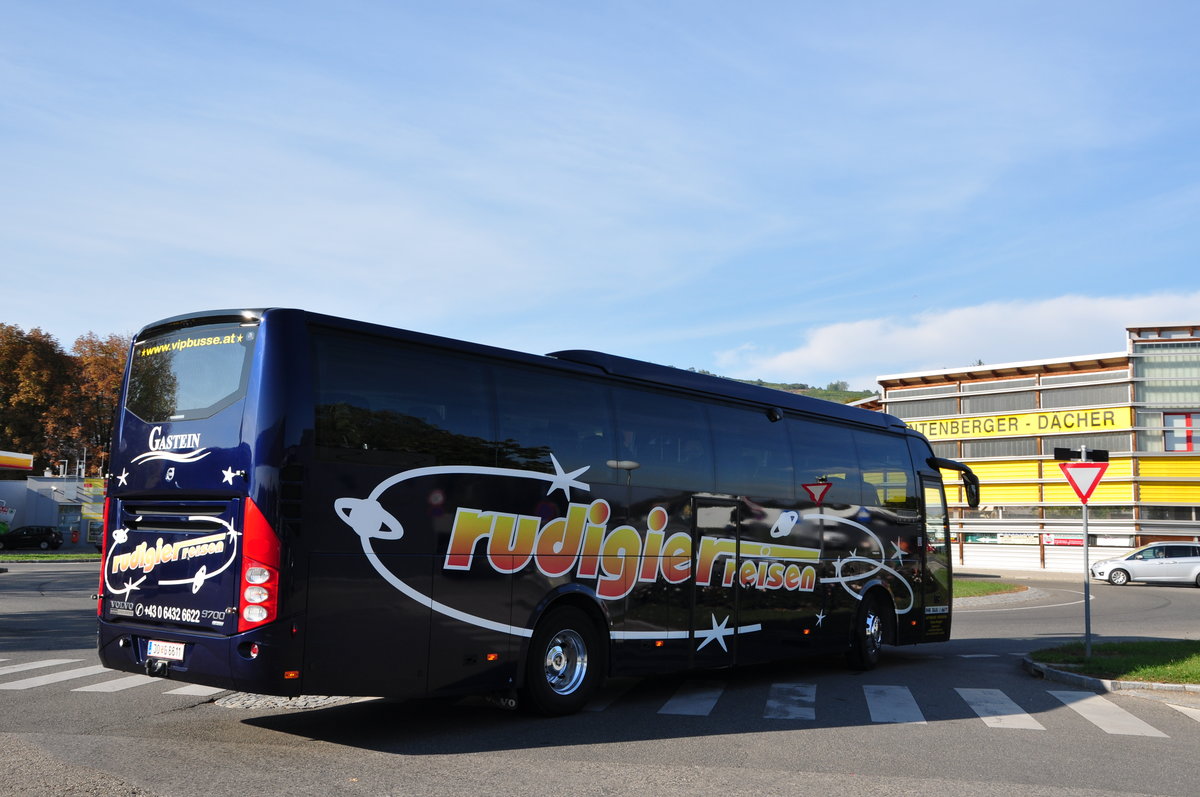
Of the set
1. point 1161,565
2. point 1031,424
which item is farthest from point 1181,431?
point 1161,565

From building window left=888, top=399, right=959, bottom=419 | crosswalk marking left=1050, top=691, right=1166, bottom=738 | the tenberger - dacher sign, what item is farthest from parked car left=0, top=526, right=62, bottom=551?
crosswalk marking left=1050, top=691, right=1166, bottom=738

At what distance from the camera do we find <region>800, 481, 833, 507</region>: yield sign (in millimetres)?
13827

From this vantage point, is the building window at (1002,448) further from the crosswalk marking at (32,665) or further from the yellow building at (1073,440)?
the crosswalk marking at (32,665)

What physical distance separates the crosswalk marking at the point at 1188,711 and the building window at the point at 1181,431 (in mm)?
41621

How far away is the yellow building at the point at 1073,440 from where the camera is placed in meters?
47.8

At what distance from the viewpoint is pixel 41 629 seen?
17.9 metres

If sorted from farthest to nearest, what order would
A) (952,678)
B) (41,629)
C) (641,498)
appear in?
(41,629) < (952,678) < (641,498)

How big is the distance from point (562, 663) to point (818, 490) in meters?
5.28

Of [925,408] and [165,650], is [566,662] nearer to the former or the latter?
[165,650]

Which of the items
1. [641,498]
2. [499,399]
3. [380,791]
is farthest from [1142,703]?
[380,791]

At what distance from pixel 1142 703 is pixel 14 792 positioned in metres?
10.8

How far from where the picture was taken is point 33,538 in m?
60.7

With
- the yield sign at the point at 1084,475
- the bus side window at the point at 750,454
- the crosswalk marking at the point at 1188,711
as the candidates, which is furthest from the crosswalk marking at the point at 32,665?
the yield sign at the point at 1084,475

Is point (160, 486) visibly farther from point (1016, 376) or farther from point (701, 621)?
point (1016, 376)
